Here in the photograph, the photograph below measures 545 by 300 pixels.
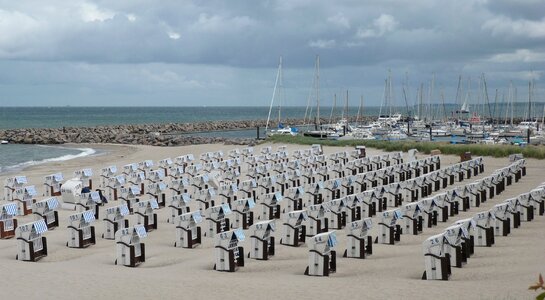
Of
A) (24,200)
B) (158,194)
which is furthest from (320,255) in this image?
(24,200)

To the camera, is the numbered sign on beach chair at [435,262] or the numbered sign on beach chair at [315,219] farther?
the numbered sign on beach chair at [315,219]

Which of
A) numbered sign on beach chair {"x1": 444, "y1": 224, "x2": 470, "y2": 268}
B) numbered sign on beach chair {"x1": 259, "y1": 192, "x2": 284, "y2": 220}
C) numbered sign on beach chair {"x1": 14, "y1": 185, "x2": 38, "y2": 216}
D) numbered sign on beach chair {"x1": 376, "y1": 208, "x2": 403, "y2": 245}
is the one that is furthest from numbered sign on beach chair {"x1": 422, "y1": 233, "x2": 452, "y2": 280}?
numbered sign on beach chair {"x1": 14, "y1": 185, "x2": 38, "y2": 216}

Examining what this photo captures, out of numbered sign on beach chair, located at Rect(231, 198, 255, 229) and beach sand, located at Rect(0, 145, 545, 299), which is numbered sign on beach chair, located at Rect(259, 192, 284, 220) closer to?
numbered sign on beach chair, located at Rect(231, 198, 255, 229)

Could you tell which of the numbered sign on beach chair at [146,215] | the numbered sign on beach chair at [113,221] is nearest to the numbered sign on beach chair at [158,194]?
the numbered sign on beach chair at [146,215]

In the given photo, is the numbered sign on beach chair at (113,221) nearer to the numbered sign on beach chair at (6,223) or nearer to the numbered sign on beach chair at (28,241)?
the numbered sign on beach chair at (6,223)

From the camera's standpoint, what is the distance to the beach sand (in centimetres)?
1289

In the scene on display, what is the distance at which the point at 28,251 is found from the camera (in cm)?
1641

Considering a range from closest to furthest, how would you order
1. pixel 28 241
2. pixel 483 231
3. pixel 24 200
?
pixel 28 241 → pixel 483 231 → pixel 24 200

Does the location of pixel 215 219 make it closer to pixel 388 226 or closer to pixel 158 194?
pixel 388 226

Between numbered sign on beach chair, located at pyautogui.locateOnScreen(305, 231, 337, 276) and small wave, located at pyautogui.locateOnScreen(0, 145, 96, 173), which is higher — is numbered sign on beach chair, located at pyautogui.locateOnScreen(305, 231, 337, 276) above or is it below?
above

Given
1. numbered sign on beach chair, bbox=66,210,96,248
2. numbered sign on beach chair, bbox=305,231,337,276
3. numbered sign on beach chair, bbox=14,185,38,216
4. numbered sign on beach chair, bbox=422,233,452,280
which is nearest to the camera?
numbered sign on beach chair, bbox=422,233,452,280

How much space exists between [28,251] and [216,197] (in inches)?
431

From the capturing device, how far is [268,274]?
15133 mm

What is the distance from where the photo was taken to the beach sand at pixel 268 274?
1289 cm
